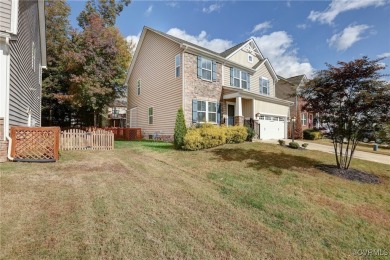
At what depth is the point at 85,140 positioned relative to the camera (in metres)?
10.9

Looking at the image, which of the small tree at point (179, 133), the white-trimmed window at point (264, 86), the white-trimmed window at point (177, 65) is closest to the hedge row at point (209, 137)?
the small tree at point (179, 133)

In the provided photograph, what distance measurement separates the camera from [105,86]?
15.6 metres

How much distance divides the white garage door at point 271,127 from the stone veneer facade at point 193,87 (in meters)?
5.05

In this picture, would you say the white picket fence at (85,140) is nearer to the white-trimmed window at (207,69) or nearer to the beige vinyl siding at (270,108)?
the white-trimmed window at (207,69)

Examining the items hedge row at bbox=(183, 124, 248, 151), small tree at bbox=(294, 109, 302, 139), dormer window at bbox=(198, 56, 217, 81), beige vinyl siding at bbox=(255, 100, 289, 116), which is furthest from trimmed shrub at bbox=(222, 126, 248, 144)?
small tree at bbox=(294, 109, 302, 139)

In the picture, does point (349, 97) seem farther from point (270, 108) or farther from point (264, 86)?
point (264, 86)

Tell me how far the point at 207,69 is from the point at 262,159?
929 centimetres

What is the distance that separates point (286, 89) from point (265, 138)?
11.8 m

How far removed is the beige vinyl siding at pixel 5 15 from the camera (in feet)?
21.4

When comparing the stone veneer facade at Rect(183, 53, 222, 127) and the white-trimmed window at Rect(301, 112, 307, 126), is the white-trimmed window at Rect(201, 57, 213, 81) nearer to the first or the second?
the stone veneer facade at Rect(183, 53, 222, 127)

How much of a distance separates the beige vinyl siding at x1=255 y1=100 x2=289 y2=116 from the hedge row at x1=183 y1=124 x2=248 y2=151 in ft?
16.9

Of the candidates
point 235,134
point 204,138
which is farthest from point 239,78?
point 204,138

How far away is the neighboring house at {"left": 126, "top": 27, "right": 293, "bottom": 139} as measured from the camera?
1512cm

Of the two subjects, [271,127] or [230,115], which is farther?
[271,127]
